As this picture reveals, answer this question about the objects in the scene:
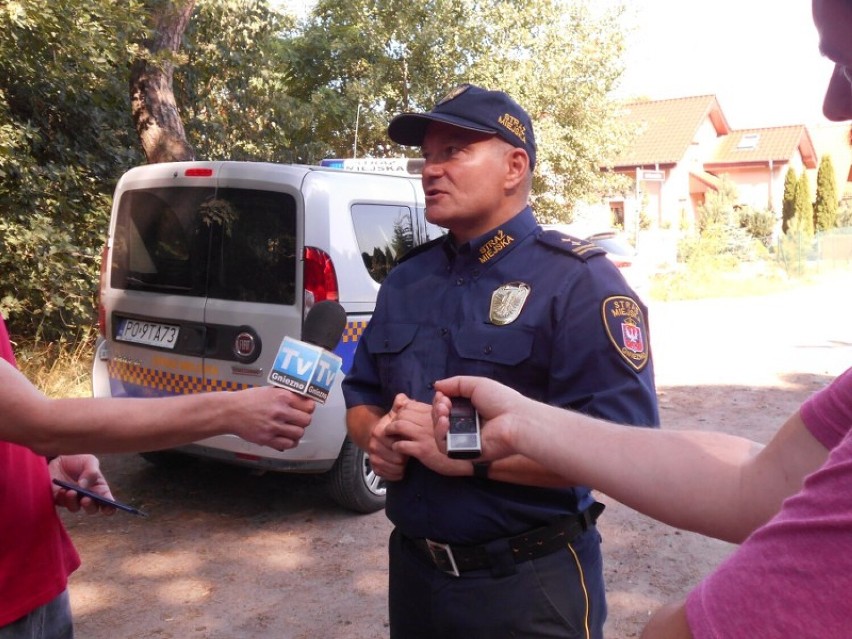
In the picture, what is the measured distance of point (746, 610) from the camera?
0.83 m

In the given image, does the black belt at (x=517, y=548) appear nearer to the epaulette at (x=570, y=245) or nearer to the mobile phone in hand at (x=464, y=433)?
the mobile phone in hand at (x=464, y=433)

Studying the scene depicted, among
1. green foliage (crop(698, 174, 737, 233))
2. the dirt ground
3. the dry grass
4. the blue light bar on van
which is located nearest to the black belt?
the dirt ground

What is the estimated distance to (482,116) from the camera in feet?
8.31

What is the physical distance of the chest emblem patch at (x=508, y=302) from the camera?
7.64ft

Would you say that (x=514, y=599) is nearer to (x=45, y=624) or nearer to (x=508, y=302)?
(x=508, y=302)

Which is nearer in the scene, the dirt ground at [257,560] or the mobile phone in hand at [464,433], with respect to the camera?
the mobile phone in hand at [464,433]

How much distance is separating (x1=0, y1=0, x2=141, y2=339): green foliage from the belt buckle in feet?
20.6

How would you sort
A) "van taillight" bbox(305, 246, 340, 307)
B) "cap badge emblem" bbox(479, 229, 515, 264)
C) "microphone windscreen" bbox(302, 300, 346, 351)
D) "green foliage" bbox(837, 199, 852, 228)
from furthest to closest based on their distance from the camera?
"green foliage" bbox(837, 199, 852, 228)
"van taillight" bbox(305, 246, 340, 307)
"cap badge emblem" bbox(479, 229, 515, 264)
"microphone windscreen" bbox(302, 300, 346, 351)

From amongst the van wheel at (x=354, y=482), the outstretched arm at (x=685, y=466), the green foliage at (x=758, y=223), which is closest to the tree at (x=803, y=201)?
the green foliage at (x=758, y=223)

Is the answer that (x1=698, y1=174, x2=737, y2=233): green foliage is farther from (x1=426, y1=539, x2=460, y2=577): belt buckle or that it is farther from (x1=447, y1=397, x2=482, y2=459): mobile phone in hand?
(x1=447, y1=397, x2=482, y2=459): mobile phone in hand

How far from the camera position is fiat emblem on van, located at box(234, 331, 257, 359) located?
16.4 feet

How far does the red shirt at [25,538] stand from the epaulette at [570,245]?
1.46 m

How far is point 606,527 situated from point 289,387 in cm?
406

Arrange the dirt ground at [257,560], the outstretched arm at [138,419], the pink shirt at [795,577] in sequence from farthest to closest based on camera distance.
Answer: the dirt ground at [257,560], the outstretched arm at [138,419], the pink shirt at [795,577]
